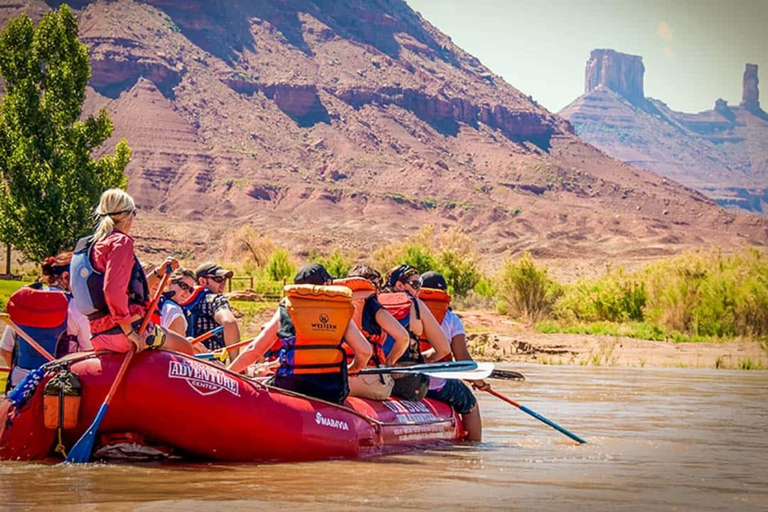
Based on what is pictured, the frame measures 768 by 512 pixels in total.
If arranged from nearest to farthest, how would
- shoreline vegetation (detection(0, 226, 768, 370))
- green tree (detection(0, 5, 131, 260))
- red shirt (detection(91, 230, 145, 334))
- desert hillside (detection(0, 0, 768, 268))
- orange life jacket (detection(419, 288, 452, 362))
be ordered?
red shirt (detection(91, 230, 145, 334)) < orange life jacket (detection(419, 288, 452, 362)) < shoreline vegetation (detection(0, 226, 768, 370)) < green tree (detection(0, 5, 131, 260)) < desert hillside (detection(0, 0, 768, 268))

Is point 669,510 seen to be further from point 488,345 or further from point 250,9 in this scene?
point 250,9

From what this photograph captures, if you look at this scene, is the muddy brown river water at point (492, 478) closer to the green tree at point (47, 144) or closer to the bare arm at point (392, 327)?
the bare arm at point (392, 327)

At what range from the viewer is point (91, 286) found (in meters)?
7.88

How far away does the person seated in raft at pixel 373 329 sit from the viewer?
9617 millimetres

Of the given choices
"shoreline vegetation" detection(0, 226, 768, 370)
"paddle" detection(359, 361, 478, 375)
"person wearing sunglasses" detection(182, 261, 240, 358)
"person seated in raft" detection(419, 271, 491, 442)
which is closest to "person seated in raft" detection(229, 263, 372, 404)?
"paddle" detection(359, 361, 478, 375)

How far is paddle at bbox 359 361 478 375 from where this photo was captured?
1001 cm

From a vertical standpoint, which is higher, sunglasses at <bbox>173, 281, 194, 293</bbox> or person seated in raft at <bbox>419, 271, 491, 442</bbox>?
sunglasses at <bbox>173, 281, 194, 293</bbox>

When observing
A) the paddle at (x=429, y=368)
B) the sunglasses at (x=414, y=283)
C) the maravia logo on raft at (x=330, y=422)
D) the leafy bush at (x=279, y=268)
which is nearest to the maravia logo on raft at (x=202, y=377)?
the maravia logo on raft at (x=330, y=422)

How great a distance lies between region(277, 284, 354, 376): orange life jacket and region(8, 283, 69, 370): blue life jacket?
1816mm

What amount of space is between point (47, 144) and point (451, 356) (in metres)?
28.8

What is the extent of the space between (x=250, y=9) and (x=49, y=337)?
171617 mm

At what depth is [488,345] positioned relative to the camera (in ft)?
85.6

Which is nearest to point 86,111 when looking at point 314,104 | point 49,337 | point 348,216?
point 314,104

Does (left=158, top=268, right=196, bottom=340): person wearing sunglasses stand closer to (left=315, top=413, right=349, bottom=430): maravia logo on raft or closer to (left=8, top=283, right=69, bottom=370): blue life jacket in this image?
(left=8, top=283, right=69, bottom=370): blue life jacket
